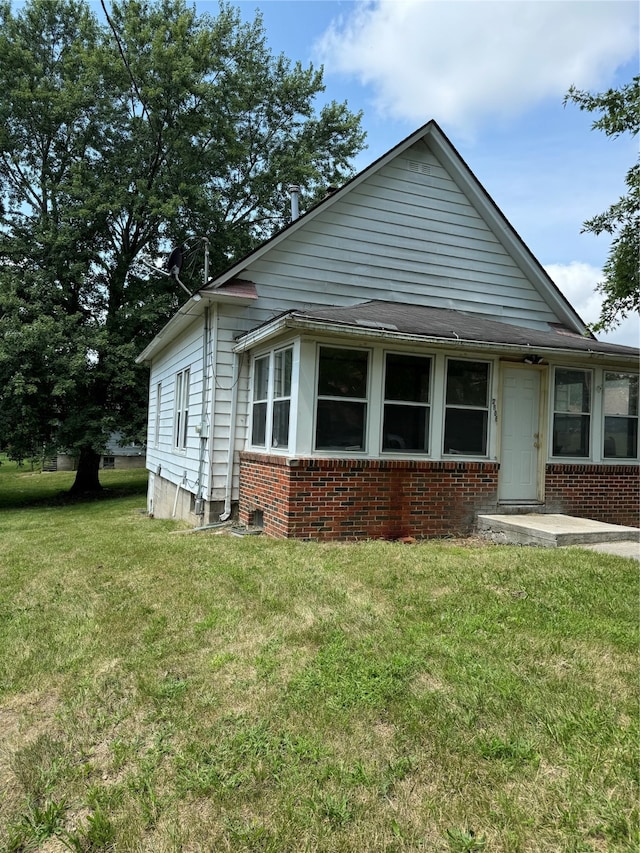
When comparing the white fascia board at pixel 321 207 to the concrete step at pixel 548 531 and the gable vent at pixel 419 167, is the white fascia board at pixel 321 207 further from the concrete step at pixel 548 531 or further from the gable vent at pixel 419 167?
the concrete step at pixel 548 531

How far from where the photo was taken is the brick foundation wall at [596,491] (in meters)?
8.27

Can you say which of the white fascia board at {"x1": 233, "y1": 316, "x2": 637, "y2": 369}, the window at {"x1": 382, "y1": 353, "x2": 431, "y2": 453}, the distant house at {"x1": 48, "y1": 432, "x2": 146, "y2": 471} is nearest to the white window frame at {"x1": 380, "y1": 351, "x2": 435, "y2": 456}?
the window at {"x1": 382, "y1": 353, "x2": 431, "y2": 453}

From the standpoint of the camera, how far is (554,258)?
1170cm

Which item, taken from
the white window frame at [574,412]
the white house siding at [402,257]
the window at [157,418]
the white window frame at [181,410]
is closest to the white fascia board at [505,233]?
the white house siding at [402,257]

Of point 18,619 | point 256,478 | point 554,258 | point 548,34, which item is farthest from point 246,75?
point 18,619

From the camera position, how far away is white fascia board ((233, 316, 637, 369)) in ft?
21.5

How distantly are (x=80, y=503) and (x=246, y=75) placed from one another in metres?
17.9

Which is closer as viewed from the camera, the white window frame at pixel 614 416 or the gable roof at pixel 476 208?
the white window frame at pixel 614 416

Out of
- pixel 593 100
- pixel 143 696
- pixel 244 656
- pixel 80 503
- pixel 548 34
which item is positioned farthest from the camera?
pixel 80 503

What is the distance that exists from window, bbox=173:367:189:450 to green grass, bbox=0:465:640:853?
6.08 metres

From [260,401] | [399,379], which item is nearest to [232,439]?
[260,401]

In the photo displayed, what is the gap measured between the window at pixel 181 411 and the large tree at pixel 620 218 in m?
7.54

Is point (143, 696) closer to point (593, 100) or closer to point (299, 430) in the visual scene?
point (299, 430)

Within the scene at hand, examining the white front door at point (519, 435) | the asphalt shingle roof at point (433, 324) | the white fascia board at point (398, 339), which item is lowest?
the white front door at point (519, 435)
